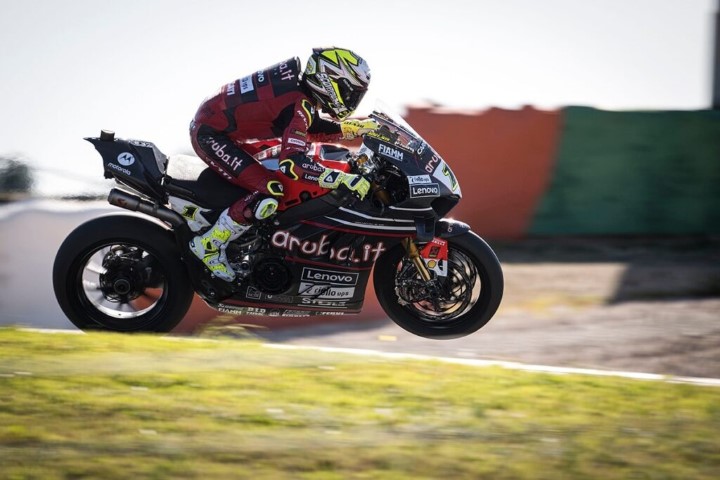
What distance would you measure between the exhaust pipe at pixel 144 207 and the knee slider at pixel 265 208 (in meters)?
0.60

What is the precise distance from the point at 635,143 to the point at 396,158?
7.88 m

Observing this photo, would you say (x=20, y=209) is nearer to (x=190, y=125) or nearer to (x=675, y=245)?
(x=190, y=125)

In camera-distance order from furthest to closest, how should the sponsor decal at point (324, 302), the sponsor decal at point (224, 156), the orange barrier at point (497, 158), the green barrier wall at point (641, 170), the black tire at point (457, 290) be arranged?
the green barrier wall at point (641, 170)
the orange barrier at point (497, 158)
the sponsor decal at point (324, 302)
the sponsor decal at point (224, 156)
the black tire at point (457, 290)

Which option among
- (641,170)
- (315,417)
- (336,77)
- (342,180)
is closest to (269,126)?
(336,77)

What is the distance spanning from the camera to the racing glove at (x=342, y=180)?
24.3 feet

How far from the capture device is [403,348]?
33.4 feet

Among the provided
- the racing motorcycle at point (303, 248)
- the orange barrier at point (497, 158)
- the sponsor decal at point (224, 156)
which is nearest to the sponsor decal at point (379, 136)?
the racing motorcycle at point (303, 248)

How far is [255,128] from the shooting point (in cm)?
779

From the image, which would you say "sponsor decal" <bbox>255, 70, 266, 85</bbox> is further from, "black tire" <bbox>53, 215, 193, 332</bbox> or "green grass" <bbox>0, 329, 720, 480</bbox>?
"green grass" <bbox>0, 329, 720, 480</bbox>

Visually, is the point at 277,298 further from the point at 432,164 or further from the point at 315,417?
the point at 315,417

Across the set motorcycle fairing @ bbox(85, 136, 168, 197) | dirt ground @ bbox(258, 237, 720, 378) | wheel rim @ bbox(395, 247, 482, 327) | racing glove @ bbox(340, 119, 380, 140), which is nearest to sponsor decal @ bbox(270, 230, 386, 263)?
wheel rim @ bbox(395, 247, 482, 327)

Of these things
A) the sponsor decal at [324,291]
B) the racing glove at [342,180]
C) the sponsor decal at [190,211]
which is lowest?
the sponsor decal at [324,291]

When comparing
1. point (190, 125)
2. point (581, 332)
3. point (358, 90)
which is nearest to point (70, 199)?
point (190, 125)

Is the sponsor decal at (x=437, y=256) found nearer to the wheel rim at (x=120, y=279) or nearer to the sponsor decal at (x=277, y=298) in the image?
the sponsor decal at (x=277, y=298)
